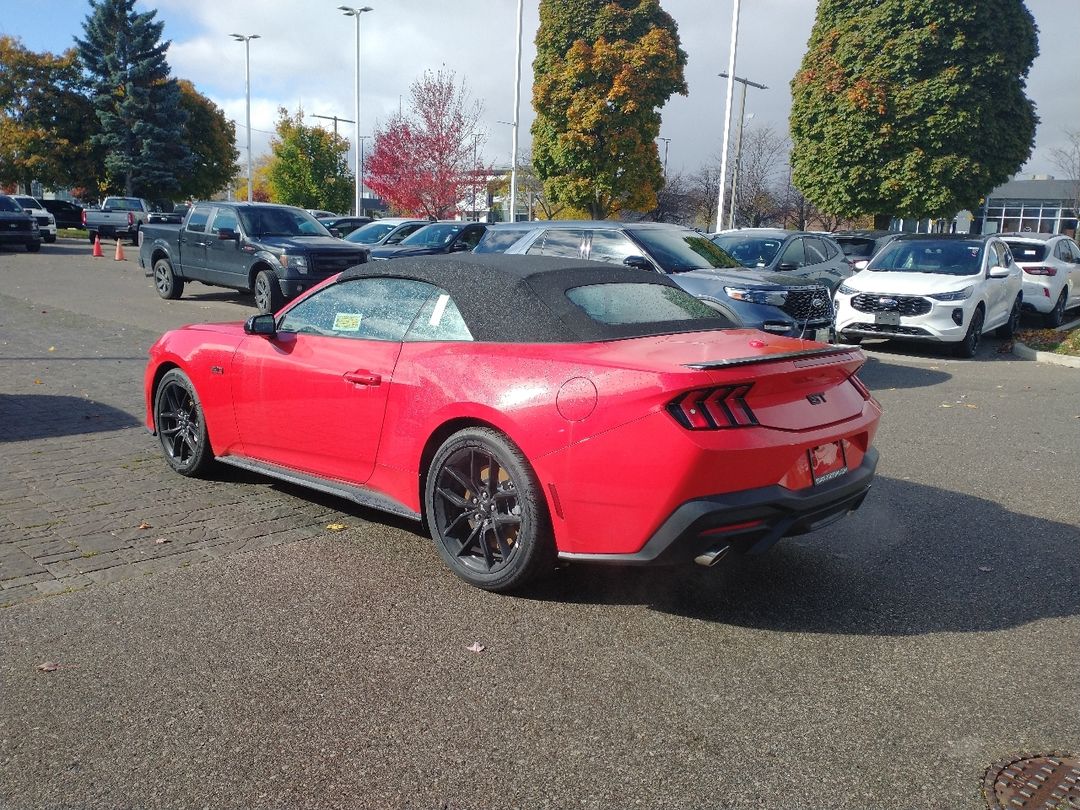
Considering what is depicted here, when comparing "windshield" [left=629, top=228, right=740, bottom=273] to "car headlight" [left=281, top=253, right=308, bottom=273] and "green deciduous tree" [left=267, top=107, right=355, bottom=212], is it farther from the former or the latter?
"green deciduous tree" [left=267, top=107, right=355, bottom=212]

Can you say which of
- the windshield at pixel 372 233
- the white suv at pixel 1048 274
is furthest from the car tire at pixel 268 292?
the white suv at pixel 1048 274

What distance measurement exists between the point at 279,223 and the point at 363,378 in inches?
513

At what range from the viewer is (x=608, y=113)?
36.2 m

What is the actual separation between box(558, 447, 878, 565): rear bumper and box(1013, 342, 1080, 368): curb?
10.8 m

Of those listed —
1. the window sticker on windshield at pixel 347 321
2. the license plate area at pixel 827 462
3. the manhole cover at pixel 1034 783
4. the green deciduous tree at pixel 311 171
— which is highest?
the green deciduous tree at pixel 311 171

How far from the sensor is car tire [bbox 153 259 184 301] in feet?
59.8

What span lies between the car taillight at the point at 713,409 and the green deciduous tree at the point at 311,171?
178ft

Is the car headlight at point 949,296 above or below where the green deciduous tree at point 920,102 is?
below

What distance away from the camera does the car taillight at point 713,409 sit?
3.74 metres

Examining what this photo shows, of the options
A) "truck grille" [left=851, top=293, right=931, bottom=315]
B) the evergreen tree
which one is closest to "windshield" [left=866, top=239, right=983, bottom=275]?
"truck grille" [left=851, top=293, right=931, bottom=315]

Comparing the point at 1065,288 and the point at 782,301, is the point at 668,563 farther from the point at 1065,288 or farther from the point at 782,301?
the point at 1065,288

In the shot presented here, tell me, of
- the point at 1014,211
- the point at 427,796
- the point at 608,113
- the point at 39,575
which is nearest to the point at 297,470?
the point at 39,575

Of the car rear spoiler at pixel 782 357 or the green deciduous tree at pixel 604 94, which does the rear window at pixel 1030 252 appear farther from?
the green deciduous tree at pixel 604 94

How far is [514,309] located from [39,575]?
2.57 metres
